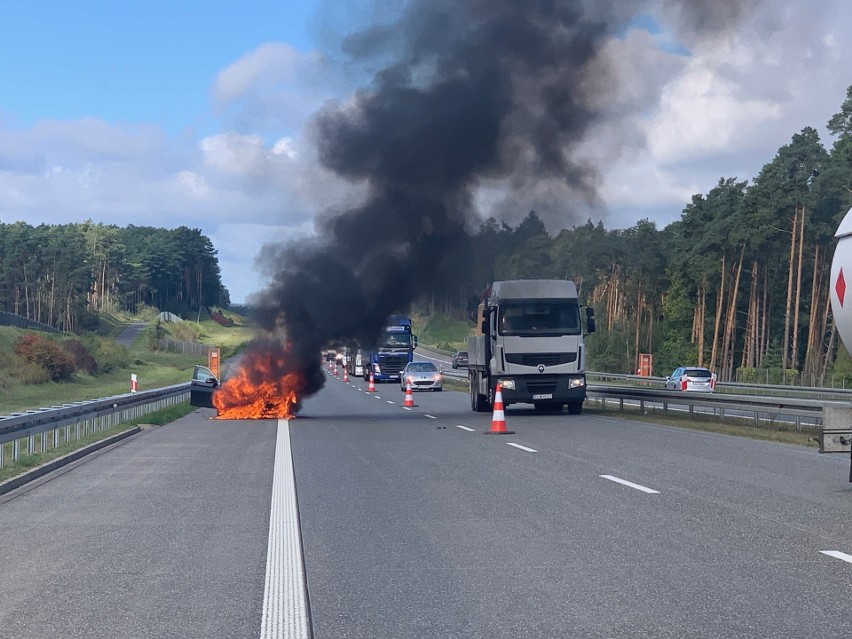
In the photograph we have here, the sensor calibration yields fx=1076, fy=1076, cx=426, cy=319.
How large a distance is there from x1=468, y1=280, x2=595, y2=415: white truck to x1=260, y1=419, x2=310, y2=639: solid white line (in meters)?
15.7

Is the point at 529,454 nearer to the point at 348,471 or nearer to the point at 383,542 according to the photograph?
the point at 348,471

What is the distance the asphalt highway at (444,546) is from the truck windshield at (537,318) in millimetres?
11153

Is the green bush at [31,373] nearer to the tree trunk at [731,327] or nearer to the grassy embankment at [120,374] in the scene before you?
the grassy embankment at [120,374]

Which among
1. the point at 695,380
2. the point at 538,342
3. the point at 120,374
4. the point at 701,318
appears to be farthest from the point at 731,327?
the point at 538,342

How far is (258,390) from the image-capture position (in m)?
29.5

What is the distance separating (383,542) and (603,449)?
957 cm

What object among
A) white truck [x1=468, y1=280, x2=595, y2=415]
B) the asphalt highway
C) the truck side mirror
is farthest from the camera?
white truck [x1=468, y1=280, x2=595, y2=415]

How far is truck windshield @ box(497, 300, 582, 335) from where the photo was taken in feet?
92.7

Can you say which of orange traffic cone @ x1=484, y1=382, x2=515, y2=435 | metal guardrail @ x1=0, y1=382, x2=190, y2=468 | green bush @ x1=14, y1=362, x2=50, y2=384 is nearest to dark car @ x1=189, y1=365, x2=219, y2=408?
metal guardrail @ x1=0, y1=382, x2=190, y2=468

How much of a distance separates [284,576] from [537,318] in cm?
2117

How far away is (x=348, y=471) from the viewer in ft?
48.7

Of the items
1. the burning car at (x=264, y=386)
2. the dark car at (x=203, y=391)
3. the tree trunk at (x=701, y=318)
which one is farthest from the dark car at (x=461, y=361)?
the burning car at (x=264, y=386)

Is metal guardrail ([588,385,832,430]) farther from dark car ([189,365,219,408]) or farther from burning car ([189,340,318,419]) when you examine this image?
dark car ([189,365,219,408])

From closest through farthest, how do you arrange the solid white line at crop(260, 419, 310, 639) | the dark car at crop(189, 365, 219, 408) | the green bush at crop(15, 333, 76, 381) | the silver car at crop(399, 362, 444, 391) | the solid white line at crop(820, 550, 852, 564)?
1. the solid white line at crop(260, 419, 310, 639)
2. the solid white line at crop(820, 550, 852, 564)
3. the dark car at crop(189, 365, 219, 408)
4. the silver car at crop(399, 362, 444, 391)
5. the green bush at crop(15, 333, 76, 381)
